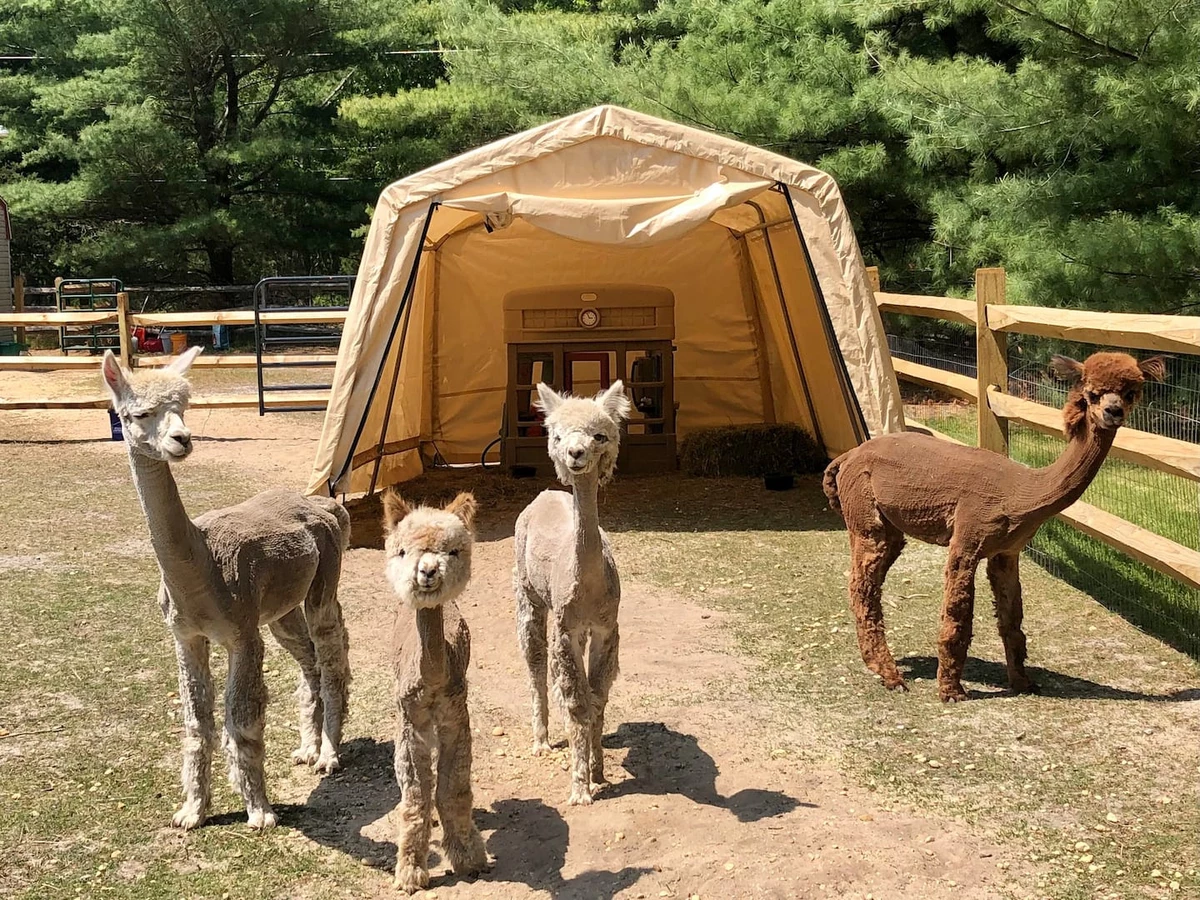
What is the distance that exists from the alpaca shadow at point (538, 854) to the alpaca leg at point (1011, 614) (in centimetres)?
228

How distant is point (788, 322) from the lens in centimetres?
1084

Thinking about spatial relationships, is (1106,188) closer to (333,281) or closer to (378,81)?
(333,281)

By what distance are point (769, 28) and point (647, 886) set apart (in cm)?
1217

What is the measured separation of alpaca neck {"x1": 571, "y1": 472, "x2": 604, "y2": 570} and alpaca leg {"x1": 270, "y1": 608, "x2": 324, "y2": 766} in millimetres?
1150

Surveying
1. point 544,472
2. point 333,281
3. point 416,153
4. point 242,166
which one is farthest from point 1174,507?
point 242,166

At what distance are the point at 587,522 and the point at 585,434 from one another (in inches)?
14.7

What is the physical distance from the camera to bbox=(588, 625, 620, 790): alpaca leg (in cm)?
453

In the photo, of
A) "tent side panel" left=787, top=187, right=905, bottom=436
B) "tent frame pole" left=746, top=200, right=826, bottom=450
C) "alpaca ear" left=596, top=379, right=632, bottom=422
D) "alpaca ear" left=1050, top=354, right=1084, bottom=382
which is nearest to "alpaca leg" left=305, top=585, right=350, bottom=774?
"alpaca ear" left=596, top=379, right=632, bottom=422

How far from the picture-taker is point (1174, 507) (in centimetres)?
720

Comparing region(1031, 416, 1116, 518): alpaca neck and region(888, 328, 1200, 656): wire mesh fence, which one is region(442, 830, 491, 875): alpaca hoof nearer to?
region(1031, 416, 1116, 518): alpaca neck

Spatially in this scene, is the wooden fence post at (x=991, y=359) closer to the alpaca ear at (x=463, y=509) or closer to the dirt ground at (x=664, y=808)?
the dirt ground at (x=664, y=808)

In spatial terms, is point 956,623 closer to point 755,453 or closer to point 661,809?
point 661,809

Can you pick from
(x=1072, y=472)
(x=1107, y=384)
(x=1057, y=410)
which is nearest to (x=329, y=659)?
(x=1072, y=472)

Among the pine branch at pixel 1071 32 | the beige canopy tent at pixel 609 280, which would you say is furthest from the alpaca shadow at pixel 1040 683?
the pine branch at pixel 1071 32
